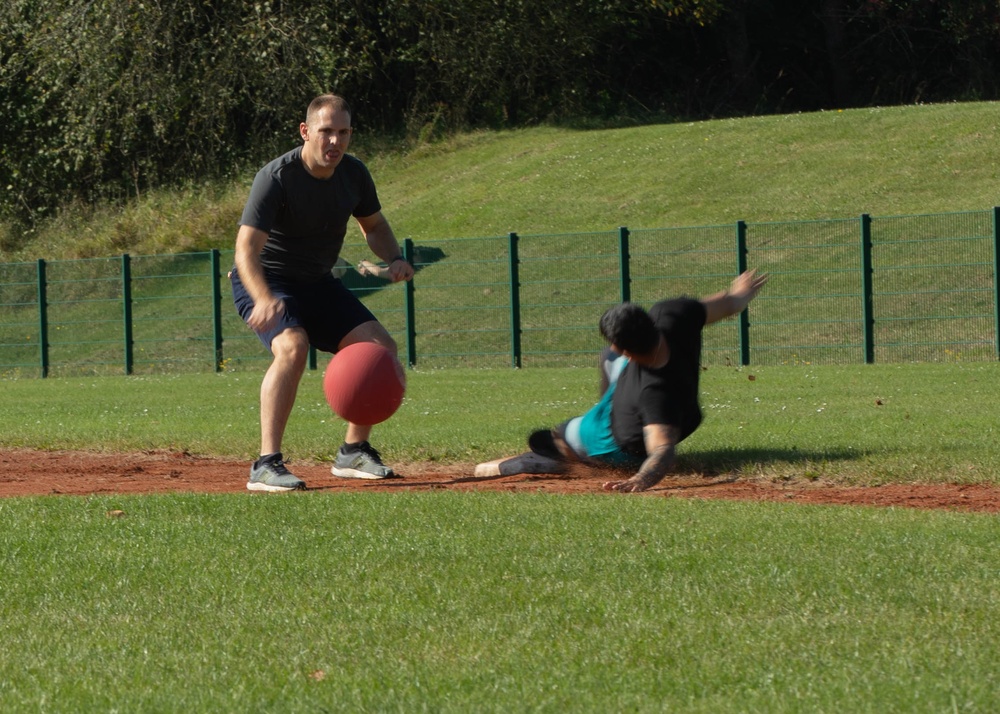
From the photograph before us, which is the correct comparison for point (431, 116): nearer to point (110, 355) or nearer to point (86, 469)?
point (110, 355)

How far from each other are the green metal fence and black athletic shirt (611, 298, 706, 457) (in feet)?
41.6

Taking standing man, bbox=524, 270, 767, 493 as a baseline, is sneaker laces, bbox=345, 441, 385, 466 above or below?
below

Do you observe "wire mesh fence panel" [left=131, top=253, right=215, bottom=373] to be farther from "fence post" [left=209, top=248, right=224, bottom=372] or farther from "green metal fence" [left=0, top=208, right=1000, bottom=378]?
"fence post" [left=209, top=248, right=224, bottom=372]

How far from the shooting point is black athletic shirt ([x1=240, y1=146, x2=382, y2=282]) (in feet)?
24.5

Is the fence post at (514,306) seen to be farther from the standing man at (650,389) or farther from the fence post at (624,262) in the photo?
the standing man at (650,389)

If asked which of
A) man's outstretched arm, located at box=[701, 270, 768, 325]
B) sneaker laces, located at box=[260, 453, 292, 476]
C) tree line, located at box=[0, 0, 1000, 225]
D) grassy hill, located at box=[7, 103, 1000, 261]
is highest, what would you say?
tree line, located at box=[0, 0, 1000, 225]

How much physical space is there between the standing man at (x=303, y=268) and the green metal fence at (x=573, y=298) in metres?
12.8

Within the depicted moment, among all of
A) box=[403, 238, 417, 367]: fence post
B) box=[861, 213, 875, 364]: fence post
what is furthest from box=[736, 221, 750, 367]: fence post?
box=[403, 238, 417, 367]: fence post

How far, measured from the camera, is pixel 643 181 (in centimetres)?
2811

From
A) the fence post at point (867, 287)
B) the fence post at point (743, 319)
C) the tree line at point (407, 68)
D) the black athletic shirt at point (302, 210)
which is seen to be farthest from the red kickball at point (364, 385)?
the tree line at point (407, 68)

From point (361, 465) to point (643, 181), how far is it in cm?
2080

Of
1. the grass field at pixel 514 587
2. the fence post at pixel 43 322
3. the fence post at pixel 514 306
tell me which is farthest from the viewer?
the fence post at pixel 43 322

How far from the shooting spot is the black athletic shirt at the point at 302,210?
24.5 ft

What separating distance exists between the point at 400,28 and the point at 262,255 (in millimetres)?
26879
